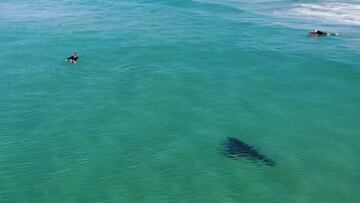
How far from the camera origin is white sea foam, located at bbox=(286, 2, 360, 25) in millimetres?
66256

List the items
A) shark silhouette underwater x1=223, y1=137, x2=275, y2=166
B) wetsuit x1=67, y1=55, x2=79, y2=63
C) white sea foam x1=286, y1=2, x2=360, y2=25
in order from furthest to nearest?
white sea foam x1=286, y1=2, x2=360, y2=25, wetsuit x1=67, y1=55, x2=79, y2=63, shark silhouette underwater x1=223, y1=137, x2=275, y2=166

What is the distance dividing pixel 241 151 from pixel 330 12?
45.6 metres

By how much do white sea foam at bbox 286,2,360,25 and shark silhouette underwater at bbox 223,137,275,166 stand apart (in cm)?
3799

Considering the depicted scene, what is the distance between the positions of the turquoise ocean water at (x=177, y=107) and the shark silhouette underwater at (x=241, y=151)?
2.04 ft

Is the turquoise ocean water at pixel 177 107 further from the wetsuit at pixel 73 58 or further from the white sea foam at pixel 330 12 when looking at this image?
the wetsuit at pixel 73 58

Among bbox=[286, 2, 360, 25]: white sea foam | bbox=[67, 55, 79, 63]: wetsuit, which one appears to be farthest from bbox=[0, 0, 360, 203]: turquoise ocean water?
bbox=[67, 55, 79, 63]: wetsuit

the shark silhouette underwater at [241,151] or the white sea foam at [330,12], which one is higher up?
the white sea foam at [330,12]

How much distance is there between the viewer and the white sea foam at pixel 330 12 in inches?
2609

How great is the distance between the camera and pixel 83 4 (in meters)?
77.4

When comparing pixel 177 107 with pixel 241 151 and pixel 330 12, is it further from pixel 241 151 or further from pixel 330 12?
pixel 330 12

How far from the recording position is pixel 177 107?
133 ft

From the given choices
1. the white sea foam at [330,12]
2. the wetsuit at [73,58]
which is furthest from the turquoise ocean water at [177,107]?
the wetsuit at [73,58]

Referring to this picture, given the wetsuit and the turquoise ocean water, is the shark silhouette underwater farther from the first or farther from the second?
the wetsuit

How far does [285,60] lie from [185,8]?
1075 inches
